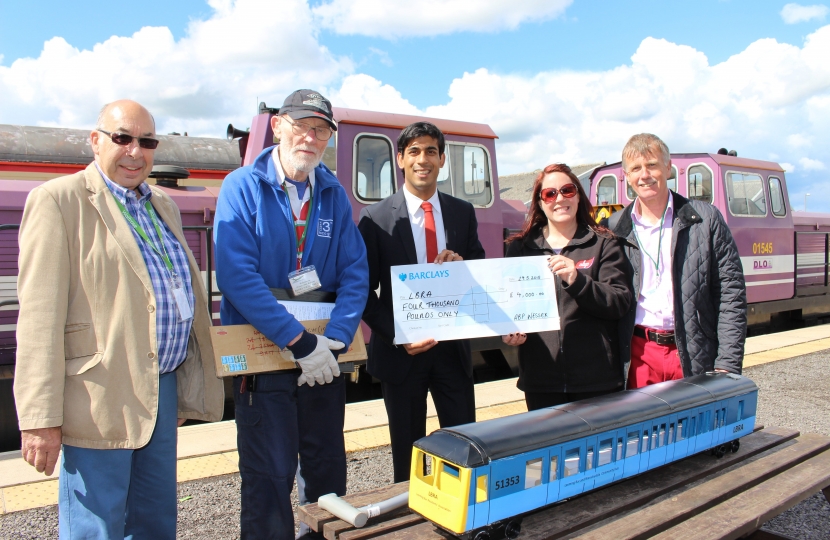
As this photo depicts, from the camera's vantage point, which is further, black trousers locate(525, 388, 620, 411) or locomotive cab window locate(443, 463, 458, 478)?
black trousers locate(525, 388, 620, 411)

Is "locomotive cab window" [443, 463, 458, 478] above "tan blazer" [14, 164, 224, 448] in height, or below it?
below

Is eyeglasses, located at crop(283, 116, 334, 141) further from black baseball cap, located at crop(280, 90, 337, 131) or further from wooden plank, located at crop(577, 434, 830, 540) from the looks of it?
wooden plank, located at crop(577, 434, 830, 540)

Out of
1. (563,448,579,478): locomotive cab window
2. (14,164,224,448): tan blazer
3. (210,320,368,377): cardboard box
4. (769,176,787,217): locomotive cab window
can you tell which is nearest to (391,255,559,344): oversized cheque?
(210,320,368,377): cardboard box

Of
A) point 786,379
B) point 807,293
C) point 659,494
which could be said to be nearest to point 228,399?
point 659,494

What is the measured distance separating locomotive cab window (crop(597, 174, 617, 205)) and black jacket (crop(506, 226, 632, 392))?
23.2 ft

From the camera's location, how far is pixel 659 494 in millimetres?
2084

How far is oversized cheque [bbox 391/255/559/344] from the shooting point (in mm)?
2688

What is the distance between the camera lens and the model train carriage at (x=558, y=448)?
1721 mm

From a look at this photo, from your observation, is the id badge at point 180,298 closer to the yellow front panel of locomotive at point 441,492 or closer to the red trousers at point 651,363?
the yellow front panel of locomotive at point 441,492

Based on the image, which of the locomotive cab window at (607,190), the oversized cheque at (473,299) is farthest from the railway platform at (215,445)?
the locomotive cab window at (607,190)

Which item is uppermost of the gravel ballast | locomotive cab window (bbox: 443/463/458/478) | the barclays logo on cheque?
the barclays logo on cheque

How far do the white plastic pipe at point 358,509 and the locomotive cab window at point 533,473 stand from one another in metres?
0.43

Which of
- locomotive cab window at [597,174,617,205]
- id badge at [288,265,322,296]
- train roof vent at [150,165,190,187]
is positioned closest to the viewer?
id badge at [288,265,322,296]

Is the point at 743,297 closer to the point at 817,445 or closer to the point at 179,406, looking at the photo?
the point at 817,445
